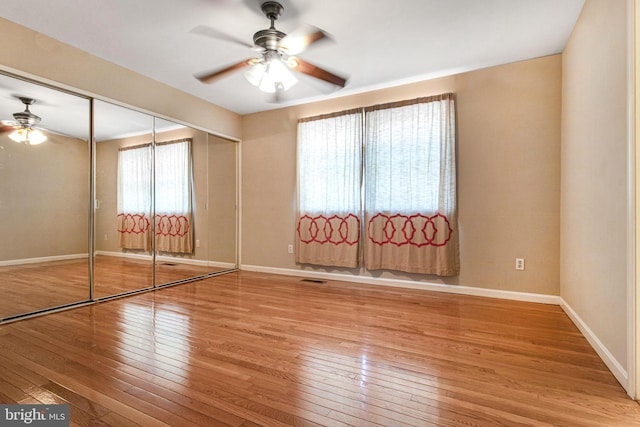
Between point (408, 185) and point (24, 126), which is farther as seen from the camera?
point (408, 185)

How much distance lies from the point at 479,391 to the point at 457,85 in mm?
3106

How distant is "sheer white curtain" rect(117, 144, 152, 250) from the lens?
3420 mm

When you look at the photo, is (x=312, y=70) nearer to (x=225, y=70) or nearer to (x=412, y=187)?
(x=225, y=70)

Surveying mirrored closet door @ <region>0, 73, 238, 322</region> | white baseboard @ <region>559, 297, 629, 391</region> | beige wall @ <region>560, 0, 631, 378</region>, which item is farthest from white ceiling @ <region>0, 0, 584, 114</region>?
white baseboard @ <region>559, 297, 629, 391</region>

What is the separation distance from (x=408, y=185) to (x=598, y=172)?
177 centimetres

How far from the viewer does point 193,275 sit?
423cm

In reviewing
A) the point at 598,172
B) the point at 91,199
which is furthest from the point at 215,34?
the point at 598,172

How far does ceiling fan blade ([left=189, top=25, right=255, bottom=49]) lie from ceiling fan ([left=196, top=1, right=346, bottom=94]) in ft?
0.14

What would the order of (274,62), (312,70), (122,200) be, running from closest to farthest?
(274,62), (312,70), (122,200)

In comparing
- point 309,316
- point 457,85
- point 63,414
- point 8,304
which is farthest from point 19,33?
point 457,85

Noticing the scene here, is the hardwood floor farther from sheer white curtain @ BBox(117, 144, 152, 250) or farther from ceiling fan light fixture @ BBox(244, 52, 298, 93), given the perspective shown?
ceiling fan light fixture @ BBox(244, 52, 298, 93)

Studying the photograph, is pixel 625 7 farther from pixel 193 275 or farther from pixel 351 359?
pixel 193 275

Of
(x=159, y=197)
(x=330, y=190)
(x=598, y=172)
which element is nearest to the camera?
(x=598, y=172)

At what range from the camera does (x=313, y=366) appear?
5.93ft
